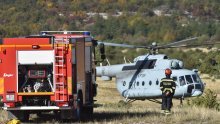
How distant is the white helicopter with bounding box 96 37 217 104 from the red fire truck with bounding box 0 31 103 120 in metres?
10.1

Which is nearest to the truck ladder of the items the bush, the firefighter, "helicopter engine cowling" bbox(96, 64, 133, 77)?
the firefighter

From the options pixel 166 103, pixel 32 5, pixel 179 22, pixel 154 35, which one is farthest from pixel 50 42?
pixel 179 22

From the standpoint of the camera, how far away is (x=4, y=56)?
1944cm

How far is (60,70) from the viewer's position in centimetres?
1920

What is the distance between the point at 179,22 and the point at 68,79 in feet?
411

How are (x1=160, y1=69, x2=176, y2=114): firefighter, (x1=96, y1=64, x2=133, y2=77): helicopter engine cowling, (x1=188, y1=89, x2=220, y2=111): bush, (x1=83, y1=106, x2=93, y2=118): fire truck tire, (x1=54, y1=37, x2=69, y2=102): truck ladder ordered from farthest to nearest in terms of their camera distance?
1. (x1=96, y1=64, x2=133, y2=77): helicopter engine cowling
2. (x1=188, y1=89, x2=220, y2=111): bush
3. (x1=83, y1=106, x2=93, y2=118): fire truck tire
4. (x1=160, y1=69, x2=176, y2=114): firefighter
5. (x1=54, y1=37, x2=69, y2=102): truck ladder

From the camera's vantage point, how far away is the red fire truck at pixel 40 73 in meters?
19.2

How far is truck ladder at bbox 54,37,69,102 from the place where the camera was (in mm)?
19156

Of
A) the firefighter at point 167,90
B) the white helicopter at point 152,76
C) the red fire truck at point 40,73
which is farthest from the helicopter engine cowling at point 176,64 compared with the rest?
the red fire truck at point 40,73

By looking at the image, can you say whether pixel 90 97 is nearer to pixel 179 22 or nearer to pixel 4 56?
pixel 4 56

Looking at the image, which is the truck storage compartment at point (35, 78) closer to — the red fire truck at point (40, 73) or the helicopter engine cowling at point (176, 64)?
the red fire truck at point (40, 73)

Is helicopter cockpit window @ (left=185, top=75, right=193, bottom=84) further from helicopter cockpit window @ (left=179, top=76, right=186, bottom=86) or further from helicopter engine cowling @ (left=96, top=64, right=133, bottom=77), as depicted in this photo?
helicopter engine cowling @ (left=96, top=64, right=133, bottom=77)

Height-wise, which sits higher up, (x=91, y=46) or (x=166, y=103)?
(x=91, y=46)

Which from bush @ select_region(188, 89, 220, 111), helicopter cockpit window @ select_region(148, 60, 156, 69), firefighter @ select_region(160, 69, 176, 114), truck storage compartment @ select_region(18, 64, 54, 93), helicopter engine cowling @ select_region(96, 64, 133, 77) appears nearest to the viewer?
truck storage compartment @ select_region(18, 64, 54, 93)
